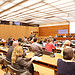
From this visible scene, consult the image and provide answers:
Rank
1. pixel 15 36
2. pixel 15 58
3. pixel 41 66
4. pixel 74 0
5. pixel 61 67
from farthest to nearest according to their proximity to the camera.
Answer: pixel 15 36 → pixel 74 0 → pixel 41 66 → pixel 15 58 → pixel 61 67

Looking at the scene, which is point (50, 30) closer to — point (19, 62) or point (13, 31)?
point (13, 31)

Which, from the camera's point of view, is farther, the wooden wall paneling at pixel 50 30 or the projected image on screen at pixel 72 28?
the wooden wall paneling at pixel 50 30

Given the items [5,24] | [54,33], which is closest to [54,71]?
[5,24]

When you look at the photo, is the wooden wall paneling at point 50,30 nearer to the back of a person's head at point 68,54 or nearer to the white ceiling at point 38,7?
the white ceiling at point 38,7

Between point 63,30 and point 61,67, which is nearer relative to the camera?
point 61,67

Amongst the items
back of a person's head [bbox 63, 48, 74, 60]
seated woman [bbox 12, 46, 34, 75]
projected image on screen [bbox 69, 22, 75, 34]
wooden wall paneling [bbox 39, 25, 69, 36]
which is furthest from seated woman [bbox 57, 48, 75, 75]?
wooden wall paneling [bbox 39, 25, 69, 36]

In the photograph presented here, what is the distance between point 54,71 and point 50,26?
47.4 ft

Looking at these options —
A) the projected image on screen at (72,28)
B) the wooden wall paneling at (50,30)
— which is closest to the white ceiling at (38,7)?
the projected image on screen at (72,28)

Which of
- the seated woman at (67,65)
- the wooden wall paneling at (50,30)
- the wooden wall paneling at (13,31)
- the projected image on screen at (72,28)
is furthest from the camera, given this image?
the wooden wall paneling at (50,30)

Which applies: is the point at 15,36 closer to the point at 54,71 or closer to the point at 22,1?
the point at 22,1

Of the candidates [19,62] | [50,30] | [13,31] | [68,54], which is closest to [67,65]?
[68,54]

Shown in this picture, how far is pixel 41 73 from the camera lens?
3.02m

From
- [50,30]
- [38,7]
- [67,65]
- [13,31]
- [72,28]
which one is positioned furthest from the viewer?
[50,30]

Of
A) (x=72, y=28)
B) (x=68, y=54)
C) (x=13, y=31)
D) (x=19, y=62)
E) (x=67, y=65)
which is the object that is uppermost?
(x=72, y=28)
